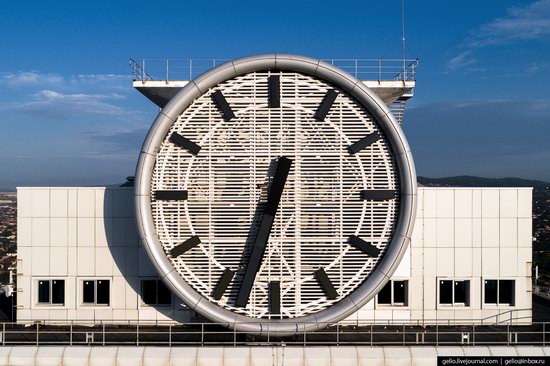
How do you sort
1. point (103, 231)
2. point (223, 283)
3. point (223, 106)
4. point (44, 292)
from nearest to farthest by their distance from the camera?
point (223, 283), point (223, 106), point (103, 231), point (44, 292)

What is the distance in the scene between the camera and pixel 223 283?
1501 centimetres

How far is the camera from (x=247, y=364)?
13.4m

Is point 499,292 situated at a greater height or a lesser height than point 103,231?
lesser

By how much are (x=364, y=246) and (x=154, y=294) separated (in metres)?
8.07

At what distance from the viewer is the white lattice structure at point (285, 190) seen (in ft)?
50.0

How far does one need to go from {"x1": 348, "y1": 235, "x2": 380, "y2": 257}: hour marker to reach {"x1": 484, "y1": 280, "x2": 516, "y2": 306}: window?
17.4 ft

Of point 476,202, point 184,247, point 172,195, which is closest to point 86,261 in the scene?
point 184,247

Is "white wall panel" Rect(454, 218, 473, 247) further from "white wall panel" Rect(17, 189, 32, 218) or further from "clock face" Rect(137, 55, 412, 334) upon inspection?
"white wall panel" Rect(17, 189, 32, 218)

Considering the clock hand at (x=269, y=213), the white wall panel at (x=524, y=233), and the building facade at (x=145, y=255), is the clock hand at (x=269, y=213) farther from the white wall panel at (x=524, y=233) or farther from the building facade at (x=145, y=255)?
the white wall panel at (x=524, y=233)

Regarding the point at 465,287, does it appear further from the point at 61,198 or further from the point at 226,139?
the point at 61,198

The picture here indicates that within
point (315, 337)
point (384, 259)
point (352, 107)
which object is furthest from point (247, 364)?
point (352, 107)

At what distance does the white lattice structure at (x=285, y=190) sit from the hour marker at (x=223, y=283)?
0.84ft

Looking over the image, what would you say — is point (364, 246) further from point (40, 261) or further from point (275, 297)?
point (40, 261)

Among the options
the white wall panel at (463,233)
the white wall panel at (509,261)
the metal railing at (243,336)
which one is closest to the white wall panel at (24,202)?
the metal railing at (243,336)
